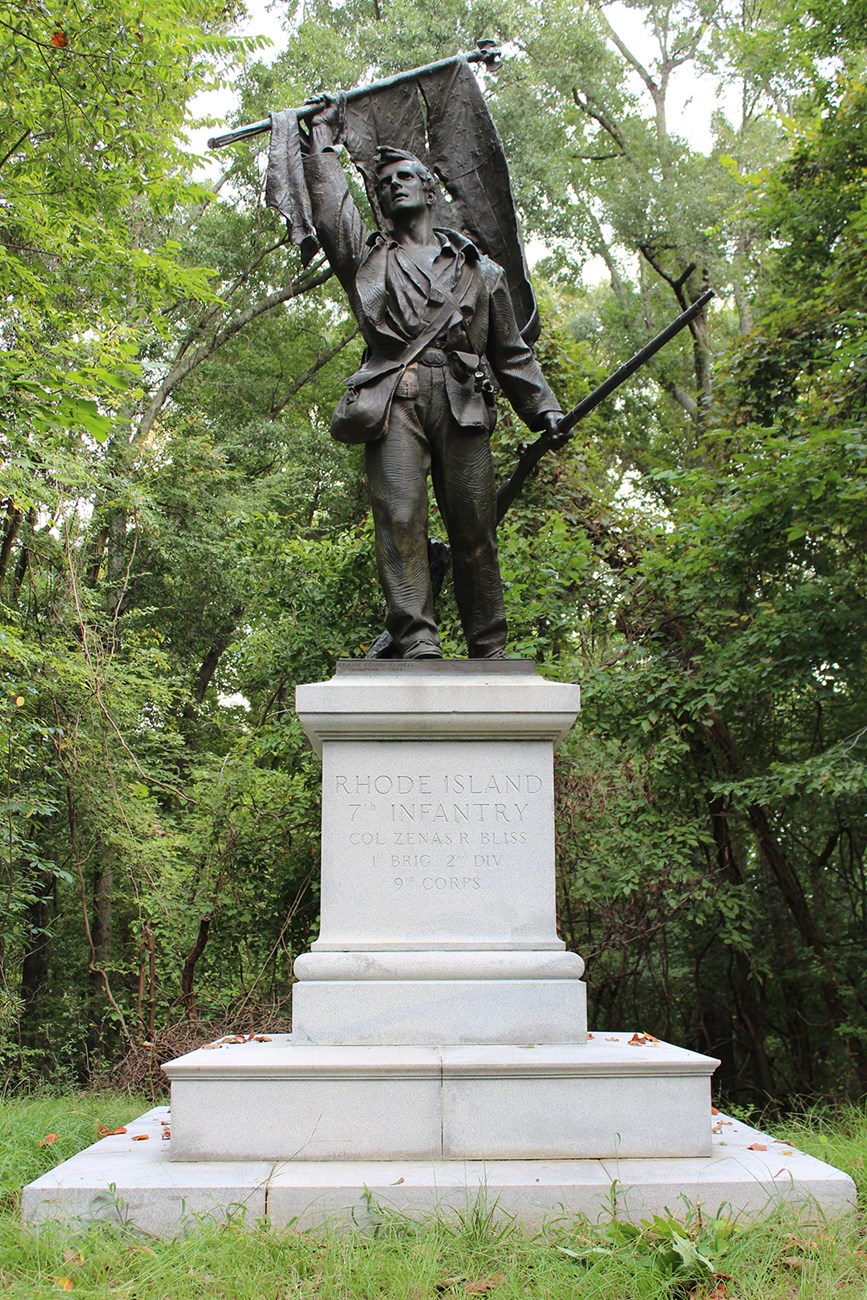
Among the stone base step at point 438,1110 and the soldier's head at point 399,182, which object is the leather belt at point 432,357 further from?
the stone base step at point 438,1110

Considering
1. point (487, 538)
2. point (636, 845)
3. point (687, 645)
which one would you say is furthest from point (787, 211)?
point (487, 538)

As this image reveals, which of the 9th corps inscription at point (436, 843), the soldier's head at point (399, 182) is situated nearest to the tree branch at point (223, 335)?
the soldier's head at point (399, 182)

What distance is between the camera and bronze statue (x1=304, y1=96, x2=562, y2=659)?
5148 millimetres

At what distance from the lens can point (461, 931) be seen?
4.64 m

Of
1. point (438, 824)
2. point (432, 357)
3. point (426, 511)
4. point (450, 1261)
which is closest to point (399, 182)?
point (432, 357)

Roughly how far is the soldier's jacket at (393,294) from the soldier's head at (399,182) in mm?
168

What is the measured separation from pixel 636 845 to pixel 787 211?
6552mm

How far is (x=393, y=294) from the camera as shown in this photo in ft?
17.1

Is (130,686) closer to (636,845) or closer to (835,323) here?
(636,845)

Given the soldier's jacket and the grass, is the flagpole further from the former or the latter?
the grass

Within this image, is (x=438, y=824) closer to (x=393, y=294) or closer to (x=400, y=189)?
(x=393, y=294)

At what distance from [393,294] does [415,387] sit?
45 cm

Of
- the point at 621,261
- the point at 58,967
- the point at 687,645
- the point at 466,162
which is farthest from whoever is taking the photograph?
the point at 621,261

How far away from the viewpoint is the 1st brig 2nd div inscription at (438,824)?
4703 millimetres
